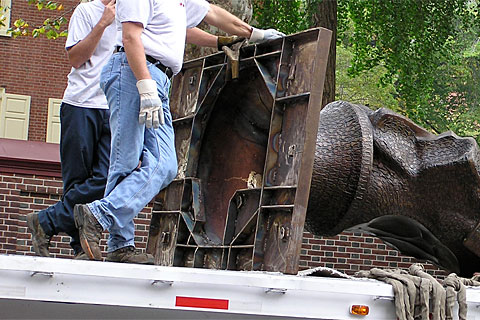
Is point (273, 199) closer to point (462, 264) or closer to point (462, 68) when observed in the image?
point (462, 264)

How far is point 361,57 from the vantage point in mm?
17031

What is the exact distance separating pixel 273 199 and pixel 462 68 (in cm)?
2481

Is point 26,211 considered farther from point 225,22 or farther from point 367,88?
point 367,88

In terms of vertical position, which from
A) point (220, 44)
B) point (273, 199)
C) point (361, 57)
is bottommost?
point (273, 199)

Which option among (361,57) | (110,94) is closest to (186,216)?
(110,94)

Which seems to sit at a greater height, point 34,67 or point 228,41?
point 34,67

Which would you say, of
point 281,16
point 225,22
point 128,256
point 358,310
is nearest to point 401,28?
point 281,16

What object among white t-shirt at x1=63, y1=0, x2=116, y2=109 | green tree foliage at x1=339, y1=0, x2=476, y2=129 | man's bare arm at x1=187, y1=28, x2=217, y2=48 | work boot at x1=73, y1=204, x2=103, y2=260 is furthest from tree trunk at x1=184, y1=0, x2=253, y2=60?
green tree foliage at x1=339, y1=0, x2=476, y2=129

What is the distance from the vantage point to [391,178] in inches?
210

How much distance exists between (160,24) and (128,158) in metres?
0.73

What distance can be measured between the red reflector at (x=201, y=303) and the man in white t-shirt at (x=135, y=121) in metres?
0.96

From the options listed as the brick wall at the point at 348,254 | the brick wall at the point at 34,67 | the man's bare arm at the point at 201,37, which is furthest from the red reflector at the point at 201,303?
the brick wall at the point at 34,67

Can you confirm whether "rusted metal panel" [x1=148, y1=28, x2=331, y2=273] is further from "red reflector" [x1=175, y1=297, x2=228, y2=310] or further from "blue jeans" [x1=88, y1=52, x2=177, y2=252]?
"red reflector" [x1=175, y1=297, x2=228, y2=310]

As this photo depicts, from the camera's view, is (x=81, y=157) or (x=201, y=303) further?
(x=81, y=157)
